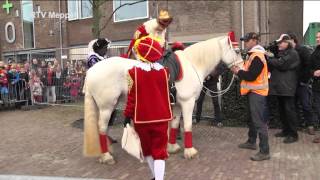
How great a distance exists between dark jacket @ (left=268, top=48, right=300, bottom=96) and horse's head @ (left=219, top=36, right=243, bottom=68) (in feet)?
2.27

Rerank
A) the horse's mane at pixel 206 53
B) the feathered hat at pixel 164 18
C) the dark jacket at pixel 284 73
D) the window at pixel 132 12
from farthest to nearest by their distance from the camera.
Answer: the window at pixel 132 12, the dark jacket at pixel 284 73, the horse's mane at pixel 206 53, the feathered hat at pixel 164 18

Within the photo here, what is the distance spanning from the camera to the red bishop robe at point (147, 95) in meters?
4.96

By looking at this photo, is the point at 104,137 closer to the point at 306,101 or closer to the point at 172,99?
the point at 172,99

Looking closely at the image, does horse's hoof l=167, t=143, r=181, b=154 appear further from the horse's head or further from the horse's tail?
the horse's head

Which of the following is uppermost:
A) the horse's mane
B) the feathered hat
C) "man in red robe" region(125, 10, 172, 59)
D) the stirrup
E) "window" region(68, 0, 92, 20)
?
"window" region(68, 0, 92, 20)

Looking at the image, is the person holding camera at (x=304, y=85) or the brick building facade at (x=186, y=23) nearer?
the person holding camera at (x=304, y=85)

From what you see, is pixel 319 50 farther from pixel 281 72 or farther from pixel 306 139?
pixel 306 139

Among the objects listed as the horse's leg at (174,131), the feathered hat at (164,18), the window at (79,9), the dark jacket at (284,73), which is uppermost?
the window at (79,9)

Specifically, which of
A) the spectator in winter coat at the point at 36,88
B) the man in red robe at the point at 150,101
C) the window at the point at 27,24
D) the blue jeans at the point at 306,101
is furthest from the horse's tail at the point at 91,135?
the window at the point at 27,24

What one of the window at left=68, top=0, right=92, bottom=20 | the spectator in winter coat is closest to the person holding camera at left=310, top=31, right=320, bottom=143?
the spectator in winter coat

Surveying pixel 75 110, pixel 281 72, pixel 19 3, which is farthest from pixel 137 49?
pixel 19 3

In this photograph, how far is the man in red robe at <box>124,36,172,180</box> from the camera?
4973 mm

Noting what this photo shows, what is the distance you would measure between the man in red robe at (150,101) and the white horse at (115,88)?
1.60 metres

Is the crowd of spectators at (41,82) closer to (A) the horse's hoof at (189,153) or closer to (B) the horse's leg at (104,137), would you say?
(B) the horse's leg at (104,137)
